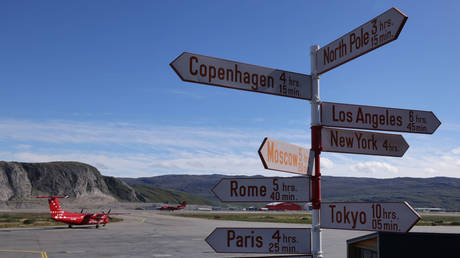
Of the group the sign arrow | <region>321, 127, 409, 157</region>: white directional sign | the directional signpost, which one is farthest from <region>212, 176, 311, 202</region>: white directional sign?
the sign arrow

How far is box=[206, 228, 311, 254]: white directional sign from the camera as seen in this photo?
5191 mm

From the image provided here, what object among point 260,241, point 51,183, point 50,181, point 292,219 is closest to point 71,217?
point 292,219

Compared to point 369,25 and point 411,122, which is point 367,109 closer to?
point 411,122

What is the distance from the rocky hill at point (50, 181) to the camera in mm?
137000

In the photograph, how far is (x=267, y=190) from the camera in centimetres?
520

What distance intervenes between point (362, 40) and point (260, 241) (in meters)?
2.90

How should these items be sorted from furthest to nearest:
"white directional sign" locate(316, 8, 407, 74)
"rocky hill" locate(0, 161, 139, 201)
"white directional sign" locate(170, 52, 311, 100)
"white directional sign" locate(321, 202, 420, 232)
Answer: "rocky hill" locate(0, 161, 139, 201) < "white directional sign" locate(170, 52, 311, 100) < "white directional sign" locate(316, 8, 407, 74) < "white directional sign" locate(321, 202, 420, 232)

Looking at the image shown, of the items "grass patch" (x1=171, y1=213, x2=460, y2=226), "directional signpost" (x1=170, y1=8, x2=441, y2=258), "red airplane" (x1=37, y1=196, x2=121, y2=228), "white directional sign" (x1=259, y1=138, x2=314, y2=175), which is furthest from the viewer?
"grass patch" (x1=171, y1=213, x2=460, y2=226)

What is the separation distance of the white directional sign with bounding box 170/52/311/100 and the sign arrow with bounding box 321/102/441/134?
0.40m

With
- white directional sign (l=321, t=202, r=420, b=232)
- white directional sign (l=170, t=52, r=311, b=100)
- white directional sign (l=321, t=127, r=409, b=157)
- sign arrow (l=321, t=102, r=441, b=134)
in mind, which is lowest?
white directional sign (l=321, t=202, r=420, b=232)

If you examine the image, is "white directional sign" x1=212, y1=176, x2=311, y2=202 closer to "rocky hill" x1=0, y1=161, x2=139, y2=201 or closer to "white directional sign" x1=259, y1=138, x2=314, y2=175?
"white directional sign" x1=259, y1=138, x2=314, y2=175

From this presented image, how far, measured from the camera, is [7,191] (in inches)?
5290

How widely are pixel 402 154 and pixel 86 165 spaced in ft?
546

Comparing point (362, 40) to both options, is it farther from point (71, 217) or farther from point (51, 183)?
point (51, 183)
